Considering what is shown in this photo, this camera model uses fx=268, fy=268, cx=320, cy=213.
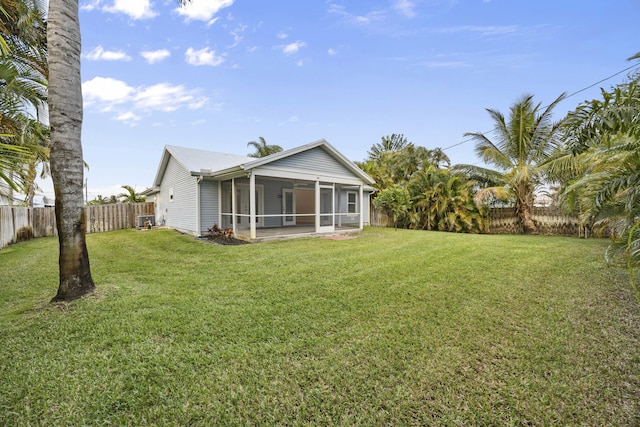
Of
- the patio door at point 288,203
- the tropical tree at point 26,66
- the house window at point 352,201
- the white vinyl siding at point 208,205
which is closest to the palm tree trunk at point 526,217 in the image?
the house window at point 352,201

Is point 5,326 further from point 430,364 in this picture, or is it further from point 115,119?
point 115,119

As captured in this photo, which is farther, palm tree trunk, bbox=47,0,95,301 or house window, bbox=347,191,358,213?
house window, bbox=347,191,358,213

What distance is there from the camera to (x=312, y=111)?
17.9m

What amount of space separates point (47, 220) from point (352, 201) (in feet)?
51.0

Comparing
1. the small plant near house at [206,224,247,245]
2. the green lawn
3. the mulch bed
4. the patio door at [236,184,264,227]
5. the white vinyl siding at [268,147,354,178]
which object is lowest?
the green lawn

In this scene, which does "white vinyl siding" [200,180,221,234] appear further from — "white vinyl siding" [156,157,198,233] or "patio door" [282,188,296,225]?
"patio door" [282,188,296,225]

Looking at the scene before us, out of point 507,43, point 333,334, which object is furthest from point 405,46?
point 333,334

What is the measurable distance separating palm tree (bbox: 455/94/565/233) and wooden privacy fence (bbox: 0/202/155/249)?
19141mm

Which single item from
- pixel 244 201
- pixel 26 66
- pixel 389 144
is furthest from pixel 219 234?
pixel 389 144

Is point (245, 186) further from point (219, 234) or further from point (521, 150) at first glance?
point (521, 150)

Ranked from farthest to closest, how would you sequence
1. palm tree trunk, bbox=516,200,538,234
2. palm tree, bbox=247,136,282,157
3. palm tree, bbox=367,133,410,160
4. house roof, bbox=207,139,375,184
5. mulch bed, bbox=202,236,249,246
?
palm tree, bbox=367,133,410,160 → palm tree, bbox=247,136,282,157 → palm tree trunk, bbox=516,200,538,234 → mulch bed, bbox=202,236,249,246 → house roof, bbox=207,139,375,184

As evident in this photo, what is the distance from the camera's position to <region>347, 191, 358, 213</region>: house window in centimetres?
1741

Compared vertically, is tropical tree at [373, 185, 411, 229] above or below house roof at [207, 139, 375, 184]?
below

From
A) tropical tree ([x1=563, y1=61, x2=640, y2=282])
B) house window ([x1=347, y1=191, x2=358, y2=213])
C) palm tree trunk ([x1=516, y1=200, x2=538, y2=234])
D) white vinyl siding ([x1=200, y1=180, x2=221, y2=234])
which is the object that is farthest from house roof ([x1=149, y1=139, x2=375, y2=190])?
tropical tree ([x1=563, y1=61, x2=640, y2=282])
